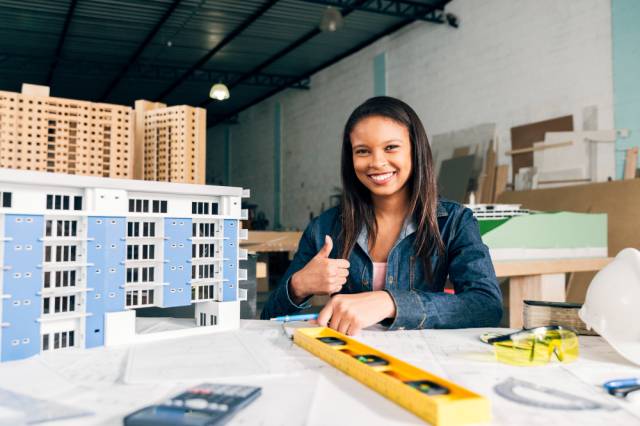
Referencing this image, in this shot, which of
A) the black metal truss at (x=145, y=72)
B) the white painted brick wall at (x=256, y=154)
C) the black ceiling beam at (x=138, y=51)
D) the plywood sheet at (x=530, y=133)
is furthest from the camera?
the white painted brick wall at (x=256, y=154)

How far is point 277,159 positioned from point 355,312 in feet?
33.0

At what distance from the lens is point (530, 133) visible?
5.50 metres

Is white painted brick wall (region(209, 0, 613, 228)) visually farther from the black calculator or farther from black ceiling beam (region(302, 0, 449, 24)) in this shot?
the black calculator

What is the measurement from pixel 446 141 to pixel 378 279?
17.0 ft

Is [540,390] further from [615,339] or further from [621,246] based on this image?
[621,246]

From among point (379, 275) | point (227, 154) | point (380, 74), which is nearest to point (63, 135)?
point (379, 275)

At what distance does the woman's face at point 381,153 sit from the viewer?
5.42 ft

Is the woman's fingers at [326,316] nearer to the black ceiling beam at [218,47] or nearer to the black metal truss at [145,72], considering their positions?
the black ceiling beam at [218,47]

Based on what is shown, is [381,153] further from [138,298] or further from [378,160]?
Answer: [138,298]

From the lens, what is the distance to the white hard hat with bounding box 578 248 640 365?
3.16ft

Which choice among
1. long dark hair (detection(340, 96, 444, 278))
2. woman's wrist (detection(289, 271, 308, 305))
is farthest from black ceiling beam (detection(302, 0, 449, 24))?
woman's wrist (detection(289, 271, 308, 305))

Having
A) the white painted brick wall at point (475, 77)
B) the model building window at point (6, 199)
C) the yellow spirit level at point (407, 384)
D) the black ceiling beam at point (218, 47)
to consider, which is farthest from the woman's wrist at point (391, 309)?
the black ceiling beam at point (218, 47)

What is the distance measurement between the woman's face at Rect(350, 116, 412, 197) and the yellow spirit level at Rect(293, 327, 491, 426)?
75 cm

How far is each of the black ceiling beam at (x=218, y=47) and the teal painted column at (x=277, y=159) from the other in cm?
209
